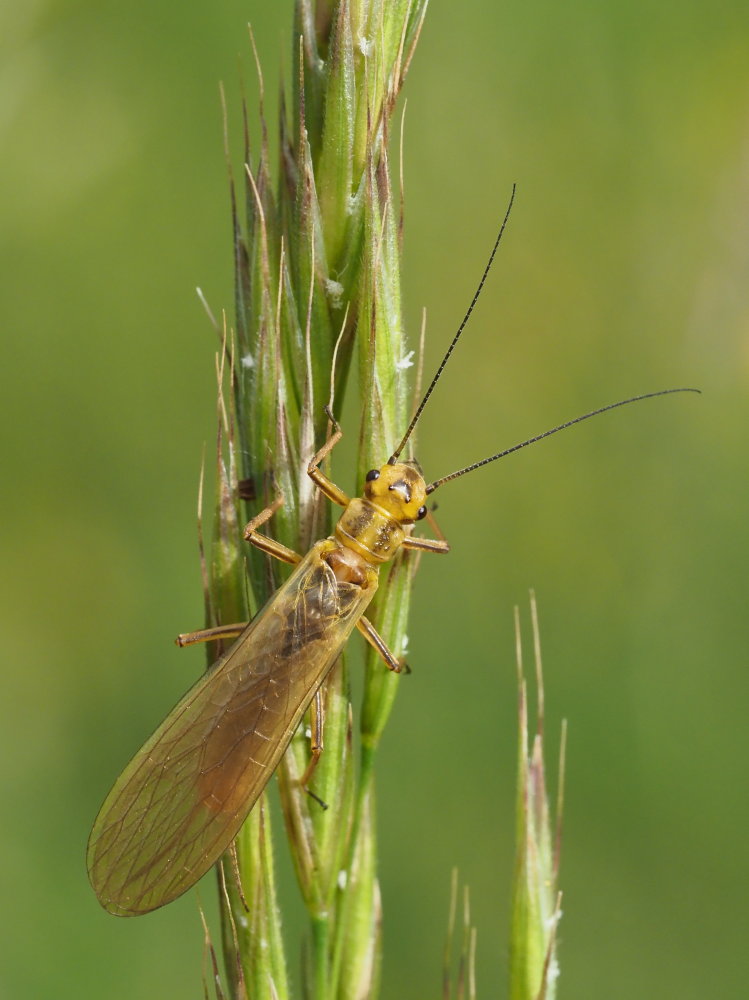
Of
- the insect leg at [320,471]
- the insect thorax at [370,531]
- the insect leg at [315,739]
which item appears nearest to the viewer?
the insect leg at [315,739]

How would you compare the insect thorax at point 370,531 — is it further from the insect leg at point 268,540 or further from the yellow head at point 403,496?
the insect leg at point 268,540

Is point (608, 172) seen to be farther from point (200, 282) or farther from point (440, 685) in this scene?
point (440, 685)

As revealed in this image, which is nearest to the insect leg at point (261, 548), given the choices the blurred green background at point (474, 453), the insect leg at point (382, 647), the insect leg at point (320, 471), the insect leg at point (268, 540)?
the insect leg at point (268, 540)

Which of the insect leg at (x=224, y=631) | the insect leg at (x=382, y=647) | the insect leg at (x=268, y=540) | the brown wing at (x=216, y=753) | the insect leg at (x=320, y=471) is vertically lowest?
the brown wing at (x=216, y=753)

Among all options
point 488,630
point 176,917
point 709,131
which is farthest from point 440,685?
point 709,131

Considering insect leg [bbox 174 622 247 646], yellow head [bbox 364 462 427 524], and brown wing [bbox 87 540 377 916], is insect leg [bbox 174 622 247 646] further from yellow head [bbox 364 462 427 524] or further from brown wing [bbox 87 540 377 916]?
yellow head [bbox 364 462 427 524]

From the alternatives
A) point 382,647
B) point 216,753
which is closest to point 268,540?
point 382,647
